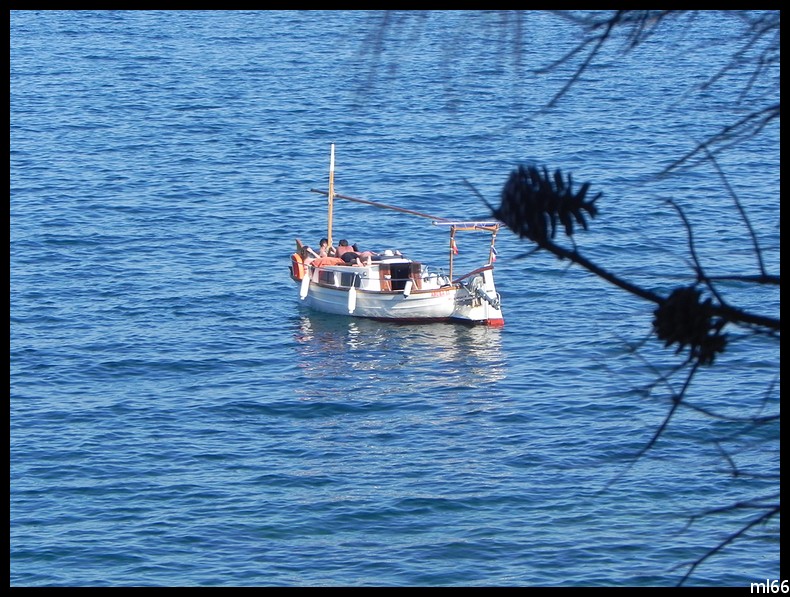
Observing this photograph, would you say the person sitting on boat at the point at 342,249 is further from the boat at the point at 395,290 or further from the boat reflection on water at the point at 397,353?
the boat reflection on water at the point at 397,353

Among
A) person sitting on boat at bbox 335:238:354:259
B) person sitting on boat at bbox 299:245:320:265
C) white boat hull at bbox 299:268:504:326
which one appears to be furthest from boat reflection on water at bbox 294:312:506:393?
person sitting on boat at bbox 335:238:354:259

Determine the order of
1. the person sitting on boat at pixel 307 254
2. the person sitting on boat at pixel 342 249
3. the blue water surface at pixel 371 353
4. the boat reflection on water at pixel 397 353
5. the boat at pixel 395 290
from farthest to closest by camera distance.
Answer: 1. the person sitting on boat at pixel 307 254
2. the person sitting on boat at pixel 342 249
3. the boat at pixel 395 290
4. the boat reflection on water at pixel 397 353
5. the blue water surface at pixel 371 353

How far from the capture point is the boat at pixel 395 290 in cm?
5569

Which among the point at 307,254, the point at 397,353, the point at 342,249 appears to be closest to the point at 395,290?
the point at 397,353

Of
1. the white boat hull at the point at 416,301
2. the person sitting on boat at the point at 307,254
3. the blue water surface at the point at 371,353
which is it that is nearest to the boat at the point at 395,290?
the white boat hull at the point at 416,301

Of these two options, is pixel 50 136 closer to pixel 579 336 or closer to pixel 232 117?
pixel 232 117

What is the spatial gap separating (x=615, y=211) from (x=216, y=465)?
112ft

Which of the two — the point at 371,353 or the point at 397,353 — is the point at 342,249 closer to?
the point at 371,353

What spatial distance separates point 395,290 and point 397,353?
11.7ft

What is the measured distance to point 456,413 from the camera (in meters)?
46.3

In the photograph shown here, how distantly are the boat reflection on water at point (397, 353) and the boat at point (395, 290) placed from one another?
0.55 m

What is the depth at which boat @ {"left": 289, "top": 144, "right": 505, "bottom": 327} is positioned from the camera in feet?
183

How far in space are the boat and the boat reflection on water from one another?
55 centimetres
